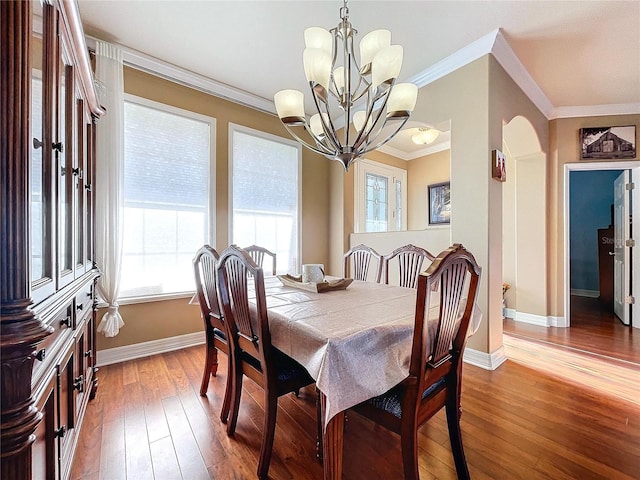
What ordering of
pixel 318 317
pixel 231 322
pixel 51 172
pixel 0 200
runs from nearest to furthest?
pixel 0 200, pixel 51 172, pixel 318 317, pixel 231 322

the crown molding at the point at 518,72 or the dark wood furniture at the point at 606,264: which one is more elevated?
the crown molding at the point at 518,72

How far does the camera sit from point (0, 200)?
2.00 feet

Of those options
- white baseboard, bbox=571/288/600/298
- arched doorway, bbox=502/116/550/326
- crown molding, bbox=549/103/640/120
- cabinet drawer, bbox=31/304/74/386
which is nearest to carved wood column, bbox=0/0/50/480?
cabinet drawer, bbox=31/304/74/386

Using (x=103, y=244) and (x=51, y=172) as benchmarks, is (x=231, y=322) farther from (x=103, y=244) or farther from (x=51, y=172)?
(x=103, y=244)

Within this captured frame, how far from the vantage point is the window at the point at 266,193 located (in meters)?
3.23

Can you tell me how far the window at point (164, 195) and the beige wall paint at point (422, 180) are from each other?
3.74m

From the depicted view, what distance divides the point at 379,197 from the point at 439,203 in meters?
1.05

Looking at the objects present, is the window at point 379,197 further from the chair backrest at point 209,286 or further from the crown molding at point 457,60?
the chair backrest at point 209,286

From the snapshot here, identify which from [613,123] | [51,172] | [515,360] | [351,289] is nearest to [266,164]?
[351,289]

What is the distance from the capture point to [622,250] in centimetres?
365

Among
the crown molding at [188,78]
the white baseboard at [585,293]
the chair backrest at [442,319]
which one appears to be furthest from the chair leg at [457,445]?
the white baseboard at [585,293]

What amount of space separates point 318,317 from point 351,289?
0.70m

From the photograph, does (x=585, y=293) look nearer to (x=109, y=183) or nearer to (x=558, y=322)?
(x=558, y=322)

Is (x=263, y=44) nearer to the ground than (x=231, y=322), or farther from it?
farther from it
